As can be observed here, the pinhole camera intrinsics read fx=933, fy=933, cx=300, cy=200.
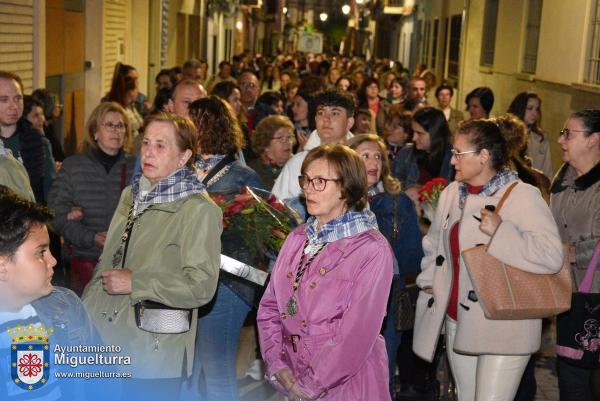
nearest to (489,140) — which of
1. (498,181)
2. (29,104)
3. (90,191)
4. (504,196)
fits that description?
(498,181)

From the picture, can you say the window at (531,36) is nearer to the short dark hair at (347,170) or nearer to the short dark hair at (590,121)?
the short dark hair at (590,121)

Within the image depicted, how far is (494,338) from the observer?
5082mm

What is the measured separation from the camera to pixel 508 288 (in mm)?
5020

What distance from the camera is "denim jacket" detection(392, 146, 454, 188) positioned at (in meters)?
7.72

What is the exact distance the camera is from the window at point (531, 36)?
18234mm

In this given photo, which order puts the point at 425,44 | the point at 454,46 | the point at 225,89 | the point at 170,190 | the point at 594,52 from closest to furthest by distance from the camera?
the point at 170,190, the point at 225,89, the point at 594,52, the point at 454,46, the point at 425,44

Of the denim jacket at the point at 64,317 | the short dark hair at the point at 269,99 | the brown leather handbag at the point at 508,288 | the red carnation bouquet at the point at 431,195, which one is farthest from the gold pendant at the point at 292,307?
the short dark hair at the point at 269,99

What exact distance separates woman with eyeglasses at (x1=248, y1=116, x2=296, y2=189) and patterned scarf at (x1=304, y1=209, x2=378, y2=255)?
3.52m

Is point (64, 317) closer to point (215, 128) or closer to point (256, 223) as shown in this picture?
point (256, 223)

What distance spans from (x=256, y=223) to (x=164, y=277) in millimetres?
1134

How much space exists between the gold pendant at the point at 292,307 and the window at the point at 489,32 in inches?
754

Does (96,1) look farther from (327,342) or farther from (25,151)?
(327,342)

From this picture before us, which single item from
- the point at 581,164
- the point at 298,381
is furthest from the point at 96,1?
the point at 298,381

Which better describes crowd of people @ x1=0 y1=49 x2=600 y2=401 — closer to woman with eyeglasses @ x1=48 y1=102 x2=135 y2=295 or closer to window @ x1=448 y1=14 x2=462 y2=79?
woman with eyeglasses @ x1=48 y1=102 x2=135 y2=295
